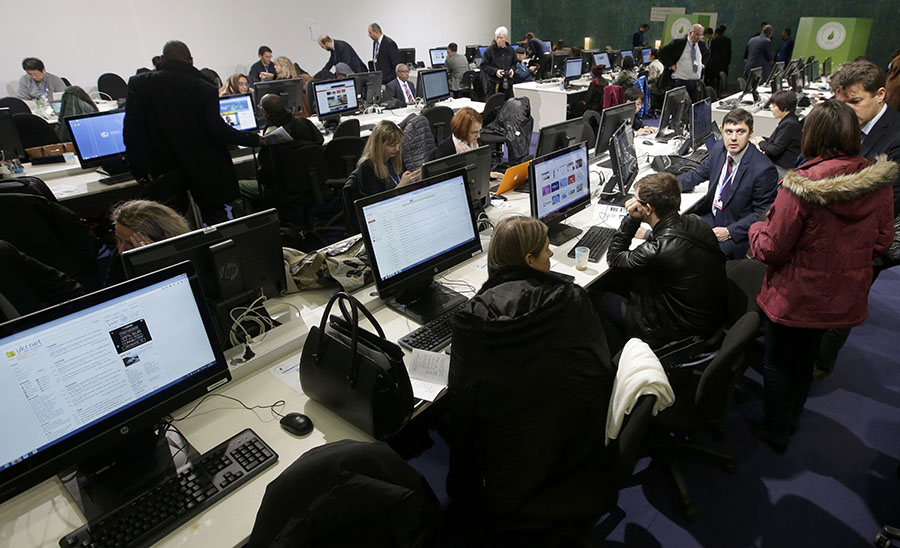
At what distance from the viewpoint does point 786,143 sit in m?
4.13

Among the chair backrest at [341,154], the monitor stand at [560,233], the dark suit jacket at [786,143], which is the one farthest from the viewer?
the chair backrest at [341,154]

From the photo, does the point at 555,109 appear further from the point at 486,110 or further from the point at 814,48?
the point at 814,48

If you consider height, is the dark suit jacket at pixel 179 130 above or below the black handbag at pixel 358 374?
above

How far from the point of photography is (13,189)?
283cm

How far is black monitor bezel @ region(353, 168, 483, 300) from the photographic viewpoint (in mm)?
1873

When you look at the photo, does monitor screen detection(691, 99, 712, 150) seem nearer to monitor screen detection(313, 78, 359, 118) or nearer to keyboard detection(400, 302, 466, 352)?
keyboard detection(400, 302, 466, 352)

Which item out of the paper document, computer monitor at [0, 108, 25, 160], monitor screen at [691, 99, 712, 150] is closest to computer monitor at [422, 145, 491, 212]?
the paper document

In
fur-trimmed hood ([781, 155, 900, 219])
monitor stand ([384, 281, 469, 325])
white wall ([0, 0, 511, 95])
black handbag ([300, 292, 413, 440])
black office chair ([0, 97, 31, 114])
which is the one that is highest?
white wall ([0, 0, 511, 95])

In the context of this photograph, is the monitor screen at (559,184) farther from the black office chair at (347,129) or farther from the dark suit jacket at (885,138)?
the black office chair at (347,129)

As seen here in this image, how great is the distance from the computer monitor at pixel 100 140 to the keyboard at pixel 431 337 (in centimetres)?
350

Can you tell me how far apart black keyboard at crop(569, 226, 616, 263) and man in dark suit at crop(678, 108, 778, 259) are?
80 centimetres

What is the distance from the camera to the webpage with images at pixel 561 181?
2674 millimetres

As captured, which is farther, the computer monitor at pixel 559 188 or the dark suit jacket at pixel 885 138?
the dark suit jacket at pixel 885 138

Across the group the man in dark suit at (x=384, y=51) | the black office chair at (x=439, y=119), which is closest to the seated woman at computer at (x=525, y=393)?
the black office chair at (x=439, y=119)
